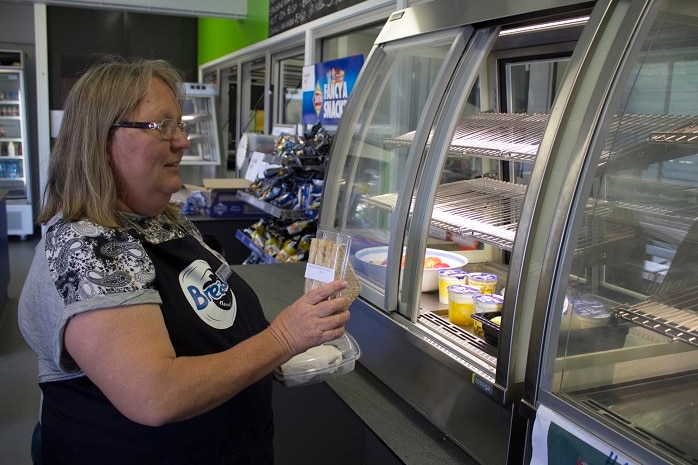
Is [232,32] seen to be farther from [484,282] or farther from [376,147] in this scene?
[484,282]

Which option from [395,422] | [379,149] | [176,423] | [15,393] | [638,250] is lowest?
[15,393]

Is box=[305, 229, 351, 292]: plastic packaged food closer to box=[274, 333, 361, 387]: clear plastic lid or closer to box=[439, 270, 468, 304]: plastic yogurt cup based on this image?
box=[274, 333, 361, 387]: clear plastic lid

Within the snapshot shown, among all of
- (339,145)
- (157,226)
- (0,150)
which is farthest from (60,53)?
(157,226)

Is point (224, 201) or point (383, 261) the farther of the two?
point (224, 201)

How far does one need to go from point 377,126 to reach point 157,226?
1177mm

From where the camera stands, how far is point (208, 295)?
1337 millimetres

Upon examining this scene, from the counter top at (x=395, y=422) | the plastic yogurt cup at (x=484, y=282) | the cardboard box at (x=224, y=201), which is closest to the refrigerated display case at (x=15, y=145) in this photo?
the cardboard box at (x=224, y=201)

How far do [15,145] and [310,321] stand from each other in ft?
28.9

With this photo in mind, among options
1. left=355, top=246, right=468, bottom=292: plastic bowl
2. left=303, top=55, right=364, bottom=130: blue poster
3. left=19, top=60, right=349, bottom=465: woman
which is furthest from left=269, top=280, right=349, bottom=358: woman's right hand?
left=303, top=55, right=364, bottom=130: blue poster

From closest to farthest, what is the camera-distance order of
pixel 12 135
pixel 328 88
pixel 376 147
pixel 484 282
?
pixel 484 282
pixel 376 147
pixel 328 88
pixel 12 135

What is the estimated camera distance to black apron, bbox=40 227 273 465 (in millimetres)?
1230

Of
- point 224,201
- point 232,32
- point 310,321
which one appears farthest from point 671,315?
point 232,32

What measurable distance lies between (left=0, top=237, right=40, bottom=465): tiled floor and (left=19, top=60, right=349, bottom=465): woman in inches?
86.6

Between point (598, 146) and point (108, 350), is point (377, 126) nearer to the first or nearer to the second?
point (598, 146)
